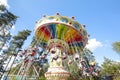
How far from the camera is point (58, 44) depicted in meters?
19.6

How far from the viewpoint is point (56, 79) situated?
1784cm

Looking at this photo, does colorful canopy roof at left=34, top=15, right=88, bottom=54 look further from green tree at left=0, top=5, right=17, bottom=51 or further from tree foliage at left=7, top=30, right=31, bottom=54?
tree foliage at left=7, top=30, right=31, bottom=54

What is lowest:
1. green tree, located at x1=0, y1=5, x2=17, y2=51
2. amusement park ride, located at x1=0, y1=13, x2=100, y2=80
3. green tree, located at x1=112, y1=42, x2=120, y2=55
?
amusement park ride, located at x1=0, y1=13, x2=100, y2=80

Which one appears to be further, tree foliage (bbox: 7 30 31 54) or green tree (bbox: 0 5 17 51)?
tree foliage (bbox: 7 30 31 54)

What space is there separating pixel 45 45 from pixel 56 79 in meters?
5.43

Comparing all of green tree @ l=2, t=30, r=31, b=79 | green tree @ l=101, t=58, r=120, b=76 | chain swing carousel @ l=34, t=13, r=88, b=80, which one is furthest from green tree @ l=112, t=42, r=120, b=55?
green tree @ l=2, t=30, r=31, b=79

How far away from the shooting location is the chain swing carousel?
1839 cm

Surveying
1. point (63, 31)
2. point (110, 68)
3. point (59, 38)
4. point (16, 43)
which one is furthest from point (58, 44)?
point (110, 68)

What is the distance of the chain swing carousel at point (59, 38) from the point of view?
Answer: 1839 centimetres

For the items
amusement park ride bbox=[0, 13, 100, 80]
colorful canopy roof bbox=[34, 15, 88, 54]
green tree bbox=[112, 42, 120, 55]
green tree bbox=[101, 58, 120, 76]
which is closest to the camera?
amusement park ride bbox=[0, 13, 100, 80]

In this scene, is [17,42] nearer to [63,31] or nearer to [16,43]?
[16,43]

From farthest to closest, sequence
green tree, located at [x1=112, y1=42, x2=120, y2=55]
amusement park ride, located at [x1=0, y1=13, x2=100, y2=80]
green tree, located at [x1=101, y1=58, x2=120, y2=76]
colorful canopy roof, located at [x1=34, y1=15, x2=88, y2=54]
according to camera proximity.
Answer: green tree, located at [x1=101, y1=58, x2=120, y2=76] → green tree, located at [x1=112, y1=42, x2=120, y2=55] → colorful canopy roof, located at [x1=34, y1=15, x2=88, y2=54] → amusement park ride, located at [x1=0, y1=13, x2=100, y2=80]

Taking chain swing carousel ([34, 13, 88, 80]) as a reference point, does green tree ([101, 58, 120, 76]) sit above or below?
above

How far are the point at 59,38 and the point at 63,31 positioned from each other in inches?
38.3
